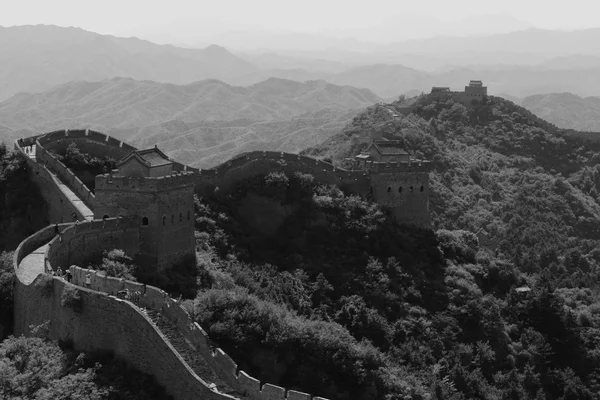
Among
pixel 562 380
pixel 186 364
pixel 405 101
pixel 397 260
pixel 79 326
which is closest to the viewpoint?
pixel 186 364

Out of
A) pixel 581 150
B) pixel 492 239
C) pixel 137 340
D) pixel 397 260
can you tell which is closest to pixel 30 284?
pixel 137 340

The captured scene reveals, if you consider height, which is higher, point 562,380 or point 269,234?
point 269,234

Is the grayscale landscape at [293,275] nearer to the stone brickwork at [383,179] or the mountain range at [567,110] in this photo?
the stone brickwork at [383,179]

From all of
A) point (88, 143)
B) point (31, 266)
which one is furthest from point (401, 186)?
point (31, 266)

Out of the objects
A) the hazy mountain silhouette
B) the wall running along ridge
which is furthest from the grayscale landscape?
the hazy mountain silhouette

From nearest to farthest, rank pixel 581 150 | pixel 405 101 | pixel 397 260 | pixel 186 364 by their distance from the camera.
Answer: pixel 186 364, pixel 397 260, pixel 581 150, pixel 405 101

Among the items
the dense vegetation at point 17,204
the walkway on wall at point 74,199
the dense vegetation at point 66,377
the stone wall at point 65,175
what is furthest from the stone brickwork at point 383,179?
the dense vegetation at point 66,377

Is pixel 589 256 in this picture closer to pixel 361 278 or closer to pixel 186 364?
pixel 361 278
